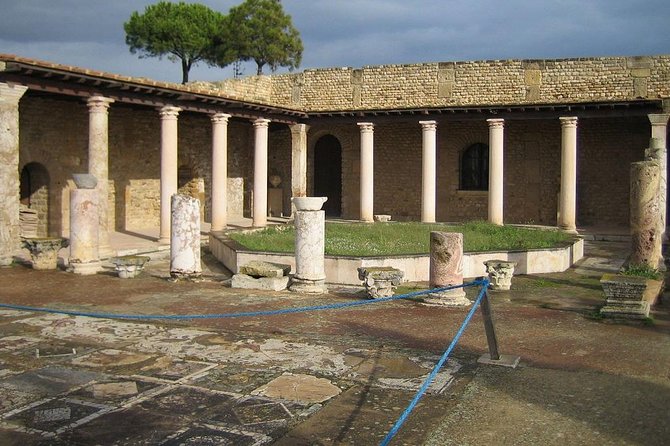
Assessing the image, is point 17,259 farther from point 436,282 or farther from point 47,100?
point 436,282

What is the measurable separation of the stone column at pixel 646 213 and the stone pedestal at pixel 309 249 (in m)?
5.48

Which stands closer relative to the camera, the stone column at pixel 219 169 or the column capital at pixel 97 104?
the column capital at pixel 97 104

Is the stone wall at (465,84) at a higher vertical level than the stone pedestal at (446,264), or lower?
higher

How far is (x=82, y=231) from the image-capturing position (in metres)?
13.1

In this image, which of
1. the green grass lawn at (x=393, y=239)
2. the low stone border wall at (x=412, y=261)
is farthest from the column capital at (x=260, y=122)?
the low stone border wall at (x=412, y=261)

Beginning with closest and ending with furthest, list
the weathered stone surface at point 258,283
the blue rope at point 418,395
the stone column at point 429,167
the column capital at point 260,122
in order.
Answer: the blue rope at point 418,395, the weathered stone surface at point 258,283, the column capital at point 260,122, the stone column at point 429,167

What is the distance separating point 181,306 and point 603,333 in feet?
18.2

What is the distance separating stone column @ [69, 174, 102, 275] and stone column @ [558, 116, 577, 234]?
13.6m

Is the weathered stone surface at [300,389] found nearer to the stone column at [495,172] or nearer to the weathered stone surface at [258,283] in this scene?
the weathered stone surface at [258,283]

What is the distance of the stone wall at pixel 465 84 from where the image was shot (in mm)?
22031

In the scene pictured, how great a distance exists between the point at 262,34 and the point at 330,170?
1937cm

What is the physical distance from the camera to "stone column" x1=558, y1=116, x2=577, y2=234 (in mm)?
20781

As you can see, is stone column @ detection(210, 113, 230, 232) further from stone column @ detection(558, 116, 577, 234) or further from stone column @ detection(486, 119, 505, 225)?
stone column @ detection(558, 116, 577, 234)

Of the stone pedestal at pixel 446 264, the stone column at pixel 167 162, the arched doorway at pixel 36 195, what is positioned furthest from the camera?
the arched doorway at pixel 36 195
